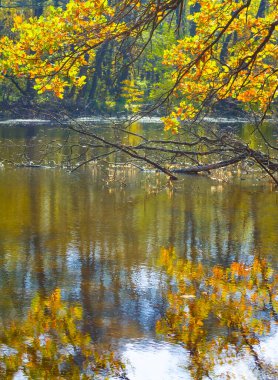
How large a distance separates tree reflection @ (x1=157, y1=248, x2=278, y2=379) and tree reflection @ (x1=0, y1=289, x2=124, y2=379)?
881 millimetres

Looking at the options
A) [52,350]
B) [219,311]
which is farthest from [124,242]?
[52,350]

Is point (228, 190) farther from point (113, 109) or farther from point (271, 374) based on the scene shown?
point (113, 109)

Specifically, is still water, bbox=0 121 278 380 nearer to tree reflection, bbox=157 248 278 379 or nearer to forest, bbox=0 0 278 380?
forest, bbox=0 0 278 380

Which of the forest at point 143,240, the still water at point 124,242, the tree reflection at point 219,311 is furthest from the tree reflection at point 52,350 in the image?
the tree reflection at point 219,311

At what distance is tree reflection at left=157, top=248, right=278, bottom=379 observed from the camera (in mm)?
7707

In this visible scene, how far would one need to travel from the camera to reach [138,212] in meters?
15.8

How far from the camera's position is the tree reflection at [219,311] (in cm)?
771

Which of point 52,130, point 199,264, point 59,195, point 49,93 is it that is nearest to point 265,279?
point 199,264

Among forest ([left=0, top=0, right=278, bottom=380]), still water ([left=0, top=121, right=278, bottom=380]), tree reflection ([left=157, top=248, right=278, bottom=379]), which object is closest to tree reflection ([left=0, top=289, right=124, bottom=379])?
forest ([left=0, top=0, right=278, bottom=380])

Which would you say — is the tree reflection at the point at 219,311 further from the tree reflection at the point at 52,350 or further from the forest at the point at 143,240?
the tree reflection at the point at 52,350

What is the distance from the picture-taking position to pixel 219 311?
29.7 feet

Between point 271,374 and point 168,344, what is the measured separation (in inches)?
45.4

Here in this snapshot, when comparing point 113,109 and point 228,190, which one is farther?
A: point 113,109

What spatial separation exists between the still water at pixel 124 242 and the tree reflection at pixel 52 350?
176 millimetres
